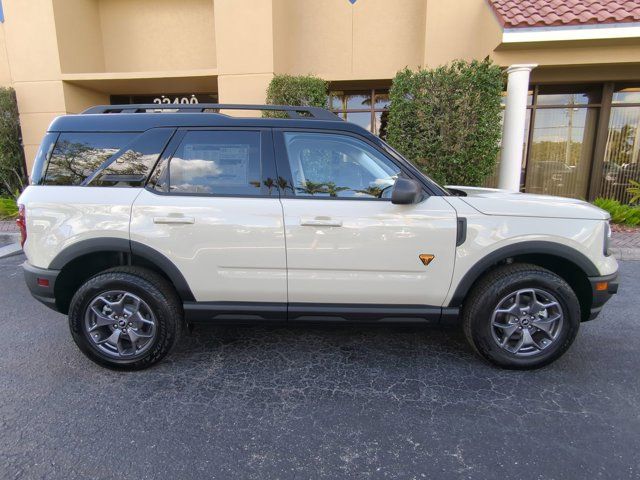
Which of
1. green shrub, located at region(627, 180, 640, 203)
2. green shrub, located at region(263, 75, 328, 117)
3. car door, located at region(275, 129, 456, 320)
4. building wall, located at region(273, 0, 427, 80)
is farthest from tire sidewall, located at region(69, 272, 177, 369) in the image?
green shrub, located at region(627, 180, 640, 203)

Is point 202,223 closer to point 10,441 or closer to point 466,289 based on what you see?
point 10,441

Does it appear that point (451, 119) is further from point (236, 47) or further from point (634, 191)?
point (634, 191)

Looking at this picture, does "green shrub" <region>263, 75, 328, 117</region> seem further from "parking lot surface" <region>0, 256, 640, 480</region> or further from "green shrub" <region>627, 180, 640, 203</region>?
"green shrub" <region>627, 180, 640, 203</region>

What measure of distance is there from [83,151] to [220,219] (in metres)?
1.19

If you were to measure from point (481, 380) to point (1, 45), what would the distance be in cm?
1188

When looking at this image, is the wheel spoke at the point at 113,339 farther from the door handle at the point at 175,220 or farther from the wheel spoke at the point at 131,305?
the door handle at the point at 175,220

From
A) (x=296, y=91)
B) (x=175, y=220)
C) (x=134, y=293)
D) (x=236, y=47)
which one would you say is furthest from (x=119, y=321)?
(x=236, y=47)

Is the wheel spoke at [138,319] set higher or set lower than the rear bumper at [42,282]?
lower

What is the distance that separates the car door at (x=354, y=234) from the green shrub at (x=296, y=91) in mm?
5188

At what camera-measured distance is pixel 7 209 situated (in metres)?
8.58

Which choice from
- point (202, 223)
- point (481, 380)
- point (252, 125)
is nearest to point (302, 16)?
point (252, 125)

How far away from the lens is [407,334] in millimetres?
3773

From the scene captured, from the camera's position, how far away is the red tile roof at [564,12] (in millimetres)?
7234

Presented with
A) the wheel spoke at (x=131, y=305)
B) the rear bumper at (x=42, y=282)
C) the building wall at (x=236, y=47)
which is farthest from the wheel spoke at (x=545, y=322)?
the building wall at (x=236, y=47)
